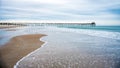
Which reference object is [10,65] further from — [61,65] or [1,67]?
[61,65]

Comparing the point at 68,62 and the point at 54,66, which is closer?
the point at 54,66

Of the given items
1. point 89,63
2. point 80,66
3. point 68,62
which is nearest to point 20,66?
point 68,62

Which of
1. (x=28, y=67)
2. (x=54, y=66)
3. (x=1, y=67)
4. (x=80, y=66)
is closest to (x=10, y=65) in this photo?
(x=1, y=67)

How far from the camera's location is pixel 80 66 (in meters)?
4.54

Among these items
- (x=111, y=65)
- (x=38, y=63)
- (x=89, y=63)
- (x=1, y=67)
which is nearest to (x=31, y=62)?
(x=38, y=63)

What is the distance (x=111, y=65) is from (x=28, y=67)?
2807 millimetres

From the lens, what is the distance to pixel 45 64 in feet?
15.7

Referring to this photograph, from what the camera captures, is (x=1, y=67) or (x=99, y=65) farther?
(x=99, y=65)

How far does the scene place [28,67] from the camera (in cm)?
444

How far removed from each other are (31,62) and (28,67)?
1.74 ft

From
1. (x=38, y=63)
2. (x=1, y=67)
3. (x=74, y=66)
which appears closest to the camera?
(x=1, y=67)

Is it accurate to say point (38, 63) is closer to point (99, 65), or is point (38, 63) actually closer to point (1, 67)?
point (1, 67)

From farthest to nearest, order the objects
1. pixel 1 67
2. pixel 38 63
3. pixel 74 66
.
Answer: pixel 38 63 → pixel 74 66 → pixel 1 67

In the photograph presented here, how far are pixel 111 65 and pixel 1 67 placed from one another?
3.62 m
